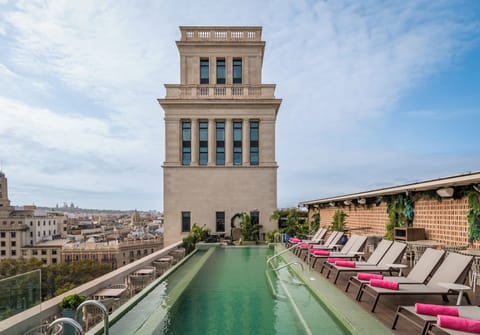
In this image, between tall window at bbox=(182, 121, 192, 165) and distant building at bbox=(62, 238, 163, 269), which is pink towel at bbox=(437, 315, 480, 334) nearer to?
tall window at bbox=(182, 121, 192, 165)

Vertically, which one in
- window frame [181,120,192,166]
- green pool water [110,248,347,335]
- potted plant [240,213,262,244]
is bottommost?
potted plant [240,213,262,244]

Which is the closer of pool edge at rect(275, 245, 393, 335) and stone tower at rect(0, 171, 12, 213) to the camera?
pool edge at rect(275, 245, 393, 335)

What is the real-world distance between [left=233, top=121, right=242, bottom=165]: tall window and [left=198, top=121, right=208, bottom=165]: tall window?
203 centimetres

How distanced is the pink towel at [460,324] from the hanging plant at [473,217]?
5452mm

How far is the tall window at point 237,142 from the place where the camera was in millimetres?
24781

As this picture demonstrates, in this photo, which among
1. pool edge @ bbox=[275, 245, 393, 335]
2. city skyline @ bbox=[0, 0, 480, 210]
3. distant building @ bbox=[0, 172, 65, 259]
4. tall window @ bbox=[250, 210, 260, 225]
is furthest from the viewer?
distant building @ bbox=[0, 172, 65, 259]

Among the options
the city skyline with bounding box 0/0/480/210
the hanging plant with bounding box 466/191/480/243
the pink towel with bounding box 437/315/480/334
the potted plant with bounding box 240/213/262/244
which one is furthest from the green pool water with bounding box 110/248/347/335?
the potted plant with bounding box 240/213/262/244

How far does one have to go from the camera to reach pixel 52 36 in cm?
1567

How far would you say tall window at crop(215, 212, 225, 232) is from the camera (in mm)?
23625

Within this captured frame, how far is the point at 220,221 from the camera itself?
933 inches

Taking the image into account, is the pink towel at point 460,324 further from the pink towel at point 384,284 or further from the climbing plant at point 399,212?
the climbing plant at point 399,212

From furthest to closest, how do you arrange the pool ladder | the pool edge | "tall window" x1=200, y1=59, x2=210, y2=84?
"tall window" x1=200, y1=59, x2=210, y2=84, the pool edge, the pool ladder

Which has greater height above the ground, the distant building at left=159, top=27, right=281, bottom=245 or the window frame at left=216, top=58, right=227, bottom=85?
the window frame at left=216, top=58, right=227, bottom=85

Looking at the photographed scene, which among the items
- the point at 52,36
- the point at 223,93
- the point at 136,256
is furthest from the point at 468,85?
the point at 136,256
